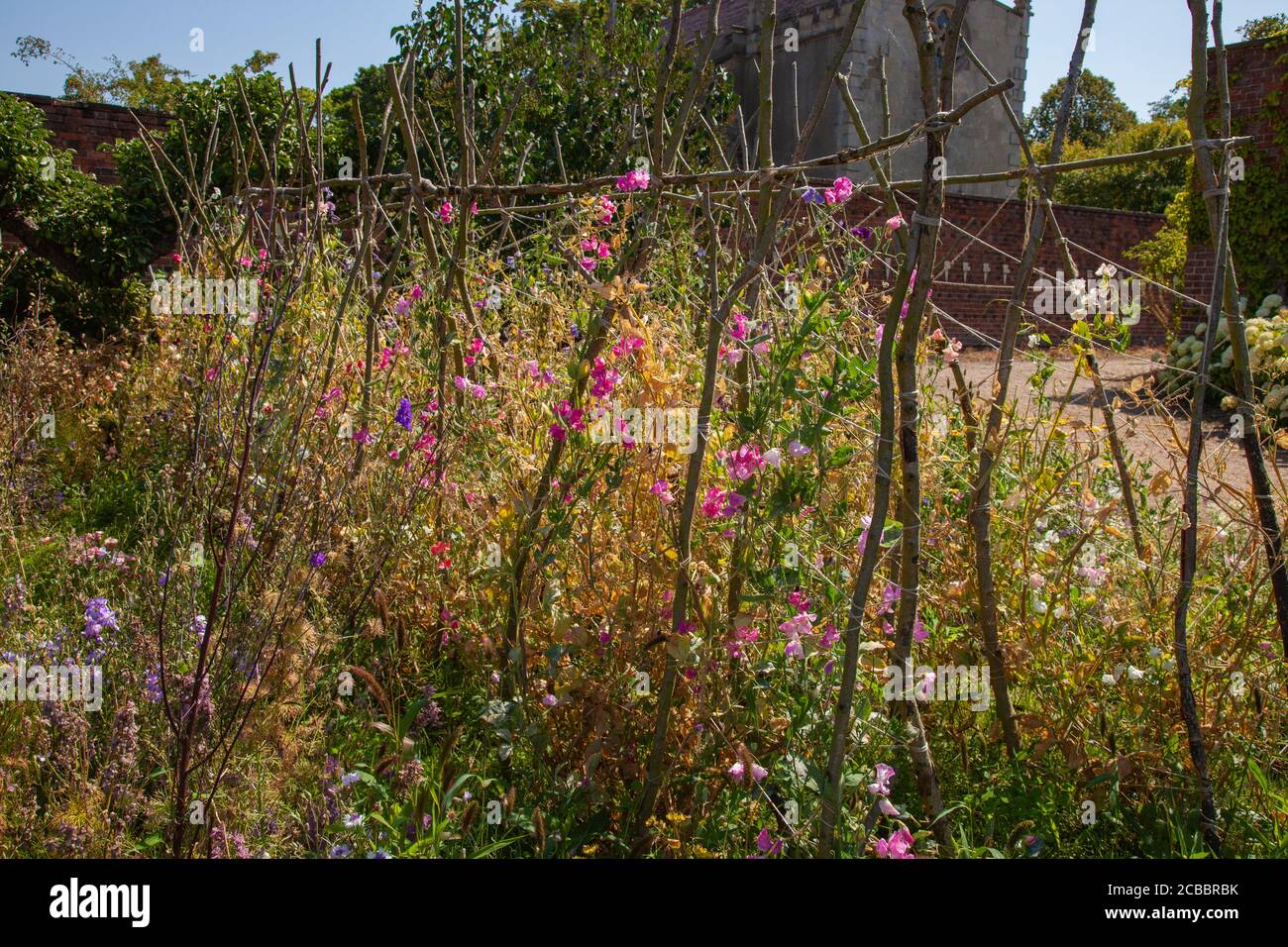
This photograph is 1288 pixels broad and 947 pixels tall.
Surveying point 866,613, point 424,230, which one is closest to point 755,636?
point 866,613

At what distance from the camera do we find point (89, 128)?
32.5ft

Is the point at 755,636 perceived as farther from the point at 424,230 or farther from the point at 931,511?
the point at 424,230

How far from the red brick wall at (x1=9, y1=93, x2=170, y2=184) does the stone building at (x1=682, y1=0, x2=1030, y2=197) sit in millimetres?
9569

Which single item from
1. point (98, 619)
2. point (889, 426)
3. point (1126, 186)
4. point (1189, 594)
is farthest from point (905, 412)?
point (1126, 186)

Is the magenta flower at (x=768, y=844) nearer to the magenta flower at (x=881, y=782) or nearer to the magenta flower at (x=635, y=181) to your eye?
the magenta flower at (x=881, y=782)

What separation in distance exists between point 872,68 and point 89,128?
1151 centimetres

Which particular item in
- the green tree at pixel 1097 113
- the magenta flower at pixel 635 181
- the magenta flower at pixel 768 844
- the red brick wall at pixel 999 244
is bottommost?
the magenta flower at pixel 768 844

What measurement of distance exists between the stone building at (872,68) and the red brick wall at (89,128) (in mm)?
9569

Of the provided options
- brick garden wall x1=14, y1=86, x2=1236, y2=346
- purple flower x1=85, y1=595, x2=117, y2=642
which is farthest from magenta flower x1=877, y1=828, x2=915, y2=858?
purple flower x1=85, y1=595, x2=117, y2=642

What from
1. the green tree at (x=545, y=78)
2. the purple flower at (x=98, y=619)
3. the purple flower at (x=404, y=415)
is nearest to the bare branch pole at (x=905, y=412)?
the purple flower at (x=404, y=415)

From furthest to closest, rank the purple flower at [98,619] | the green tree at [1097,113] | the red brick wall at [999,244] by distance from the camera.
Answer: the green tree at [1097,113], the red brick wall at [999,244], the purple flower at [98,619]

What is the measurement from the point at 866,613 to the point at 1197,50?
129 centimetres

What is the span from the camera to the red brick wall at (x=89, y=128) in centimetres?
969

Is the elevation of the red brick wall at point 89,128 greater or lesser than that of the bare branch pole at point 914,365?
greater
